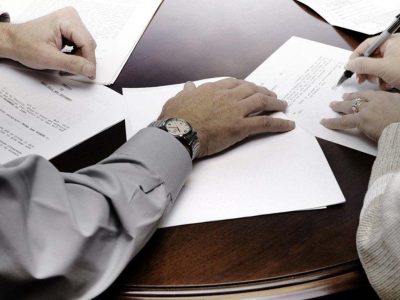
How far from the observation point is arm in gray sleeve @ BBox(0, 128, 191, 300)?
0.49 metres

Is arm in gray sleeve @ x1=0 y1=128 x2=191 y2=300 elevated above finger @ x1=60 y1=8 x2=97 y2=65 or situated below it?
below

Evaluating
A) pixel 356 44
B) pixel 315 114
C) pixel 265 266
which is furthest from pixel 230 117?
pixel 356 44

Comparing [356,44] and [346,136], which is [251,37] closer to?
[356,44]

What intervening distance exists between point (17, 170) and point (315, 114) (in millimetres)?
450

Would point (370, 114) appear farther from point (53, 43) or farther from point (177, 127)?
point (53, 43)

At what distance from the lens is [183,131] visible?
0.67m

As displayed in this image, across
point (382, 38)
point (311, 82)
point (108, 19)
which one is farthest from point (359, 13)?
point (108, 19)

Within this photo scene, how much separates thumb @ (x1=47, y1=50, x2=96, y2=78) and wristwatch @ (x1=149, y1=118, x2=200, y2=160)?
0.20 m

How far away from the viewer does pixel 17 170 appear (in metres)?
0.51

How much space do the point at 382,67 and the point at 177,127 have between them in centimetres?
36

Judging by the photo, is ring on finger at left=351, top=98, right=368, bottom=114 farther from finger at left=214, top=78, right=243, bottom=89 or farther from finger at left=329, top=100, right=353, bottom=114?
finger at left=214, top=78, right=243, bottom=89

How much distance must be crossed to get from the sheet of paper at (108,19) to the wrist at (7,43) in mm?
95

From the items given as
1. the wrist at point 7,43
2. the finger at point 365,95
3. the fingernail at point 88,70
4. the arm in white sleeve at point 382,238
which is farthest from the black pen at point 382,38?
the wrist at point 7,43

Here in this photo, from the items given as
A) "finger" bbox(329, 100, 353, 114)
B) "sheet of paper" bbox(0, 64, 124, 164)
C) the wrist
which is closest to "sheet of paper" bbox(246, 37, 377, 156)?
"finger" bbox(329, 100, 353, 114)
